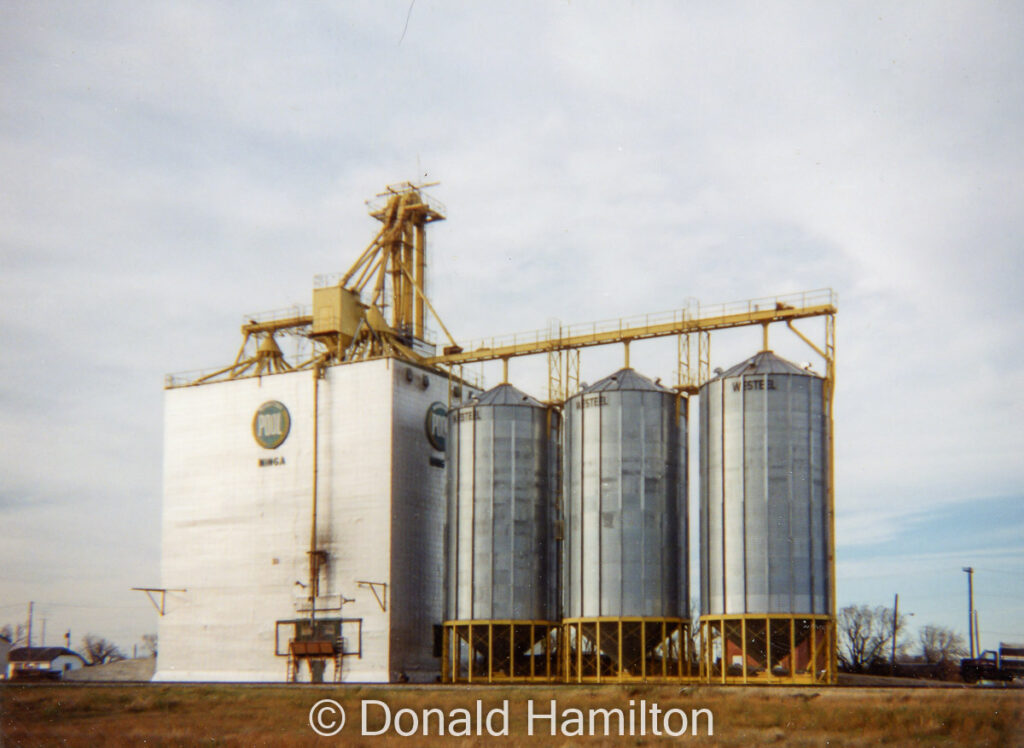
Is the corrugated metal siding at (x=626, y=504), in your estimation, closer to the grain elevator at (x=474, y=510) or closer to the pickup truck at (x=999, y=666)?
the grain elevator at (x=474, y=510)

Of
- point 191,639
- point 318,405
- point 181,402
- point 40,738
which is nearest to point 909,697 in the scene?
point 40,738

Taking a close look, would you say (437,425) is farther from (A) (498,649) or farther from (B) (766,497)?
(B) (766,497)

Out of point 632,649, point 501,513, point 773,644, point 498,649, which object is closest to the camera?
point 773,644

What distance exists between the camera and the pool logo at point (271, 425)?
64375mm

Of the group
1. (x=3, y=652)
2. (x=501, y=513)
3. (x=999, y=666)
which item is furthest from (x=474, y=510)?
(x=3, y=652)

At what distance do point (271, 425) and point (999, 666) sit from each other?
136ft

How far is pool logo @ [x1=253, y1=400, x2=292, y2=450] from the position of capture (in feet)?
211

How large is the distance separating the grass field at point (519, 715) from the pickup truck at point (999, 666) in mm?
19269

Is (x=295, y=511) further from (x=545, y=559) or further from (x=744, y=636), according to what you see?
(x=744, y=636)

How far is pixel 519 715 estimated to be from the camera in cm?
4000

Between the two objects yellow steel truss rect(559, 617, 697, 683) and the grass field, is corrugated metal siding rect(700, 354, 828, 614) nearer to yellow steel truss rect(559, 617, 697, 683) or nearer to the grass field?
yellow steel truss rect(559, 617, 697, 683)

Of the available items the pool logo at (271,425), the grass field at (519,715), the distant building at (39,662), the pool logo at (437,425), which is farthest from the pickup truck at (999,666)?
the distant building at (39,662)

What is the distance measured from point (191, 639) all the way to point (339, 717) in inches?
1021

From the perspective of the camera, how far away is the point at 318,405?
63375 mm
